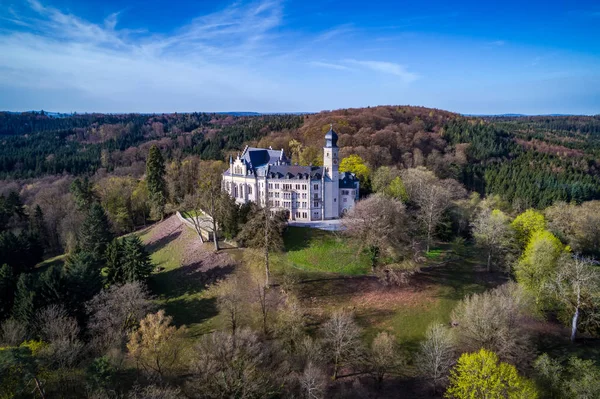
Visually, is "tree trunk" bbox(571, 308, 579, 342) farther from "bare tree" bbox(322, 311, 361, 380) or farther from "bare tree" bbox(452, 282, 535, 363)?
"bare tree" bbox(322, 311, 361, 380)

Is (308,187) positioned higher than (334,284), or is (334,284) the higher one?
(308,187)

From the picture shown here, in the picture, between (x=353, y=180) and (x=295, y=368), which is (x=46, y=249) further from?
(x=295, y=368)

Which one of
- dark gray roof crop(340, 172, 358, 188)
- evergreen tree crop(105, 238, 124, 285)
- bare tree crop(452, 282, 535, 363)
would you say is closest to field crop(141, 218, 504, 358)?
evergreen tree crop(105, 238, 124, 285)

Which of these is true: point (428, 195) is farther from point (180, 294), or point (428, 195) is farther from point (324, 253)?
point (180, 294)

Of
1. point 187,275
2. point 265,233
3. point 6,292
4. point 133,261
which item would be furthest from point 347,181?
point 6,292

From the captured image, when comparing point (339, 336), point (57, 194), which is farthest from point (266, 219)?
point (57, 194)
